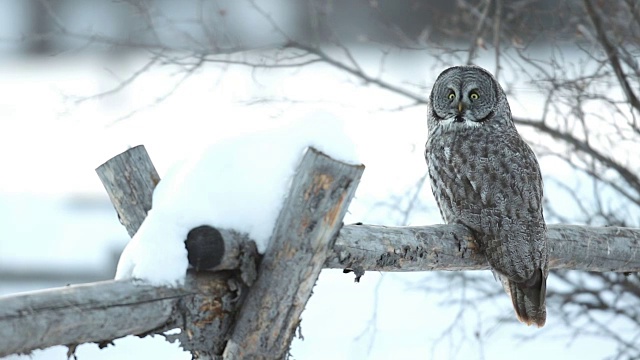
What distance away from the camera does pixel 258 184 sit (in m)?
1.99

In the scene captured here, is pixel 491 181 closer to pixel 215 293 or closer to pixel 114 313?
pixel 215 293

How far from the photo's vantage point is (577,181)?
13.8 feet

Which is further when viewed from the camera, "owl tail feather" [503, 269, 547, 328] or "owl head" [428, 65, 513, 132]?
"owl head" [428, 65, 513, 132]

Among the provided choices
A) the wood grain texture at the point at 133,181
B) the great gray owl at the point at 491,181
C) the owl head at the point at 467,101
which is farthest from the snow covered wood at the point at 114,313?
the owl head at the point at 467,101

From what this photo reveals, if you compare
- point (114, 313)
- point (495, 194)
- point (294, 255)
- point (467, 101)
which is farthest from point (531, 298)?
point (114, 313)

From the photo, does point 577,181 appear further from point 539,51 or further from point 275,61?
point 275,61

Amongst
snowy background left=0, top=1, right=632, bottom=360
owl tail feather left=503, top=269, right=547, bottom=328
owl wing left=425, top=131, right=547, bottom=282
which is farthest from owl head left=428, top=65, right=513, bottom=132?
owl tail feather left=503, top=269, right=547, bottom=328

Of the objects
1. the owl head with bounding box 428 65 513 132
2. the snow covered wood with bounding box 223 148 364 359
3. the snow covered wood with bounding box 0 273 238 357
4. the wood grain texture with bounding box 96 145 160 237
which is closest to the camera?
the snow covered wood with bounding box 0 273 238 357

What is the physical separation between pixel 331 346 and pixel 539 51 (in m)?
2.06

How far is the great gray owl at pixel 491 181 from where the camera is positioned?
2920 millimetres

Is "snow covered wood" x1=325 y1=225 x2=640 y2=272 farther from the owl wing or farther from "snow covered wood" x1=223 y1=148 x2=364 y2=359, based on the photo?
Answer: "snow covered wood" x1=223 y1=148 x2=364 y2=359

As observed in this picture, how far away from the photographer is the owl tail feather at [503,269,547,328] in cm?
293

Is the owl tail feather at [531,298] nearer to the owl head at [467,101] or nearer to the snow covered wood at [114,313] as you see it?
the owl head at [467,101]

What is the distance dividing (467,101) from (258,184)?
1660 millimetres
